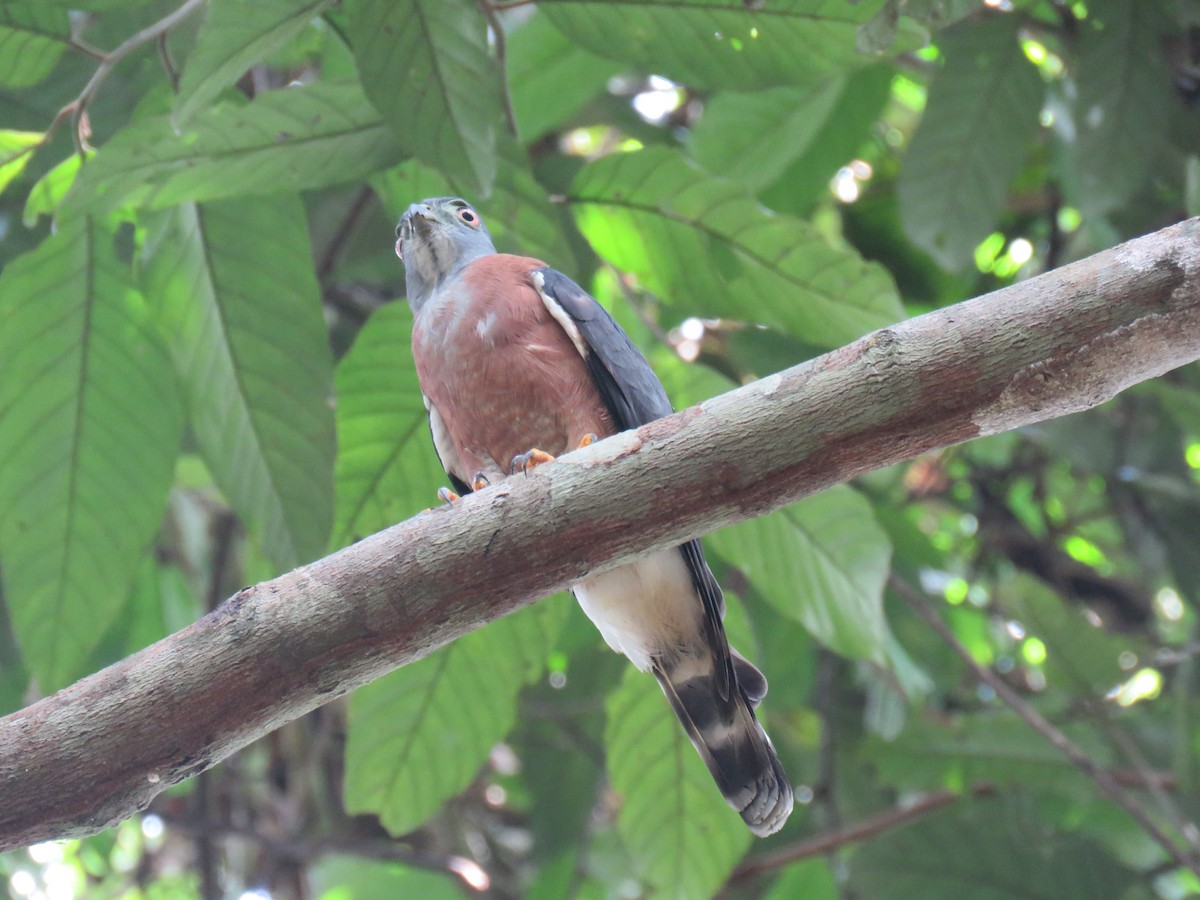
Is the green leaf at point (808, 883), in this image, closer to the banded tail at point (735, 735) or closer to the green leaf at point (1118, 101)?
the banded tail at point (735, 735)

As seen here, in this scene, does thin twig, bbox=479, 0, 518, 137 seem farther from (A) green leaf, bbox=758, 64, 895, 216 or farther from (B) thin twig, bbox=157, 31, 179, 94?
(A) green leaf, bbox=758, 64, 895, 216

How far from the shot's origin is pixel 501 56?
10.6 feet

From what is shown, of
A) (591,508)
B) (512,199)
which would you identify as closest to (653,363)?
(512,199)

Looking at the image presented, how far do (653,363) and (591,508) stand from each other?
1.40 meters

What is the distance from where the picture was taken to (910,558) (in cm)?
453

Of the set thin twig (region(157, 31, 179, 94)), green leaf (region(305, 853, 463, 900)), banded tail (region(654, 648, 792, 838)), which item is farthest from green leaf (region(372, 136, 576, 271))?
green leaf (region(305, 853, 463, 900))

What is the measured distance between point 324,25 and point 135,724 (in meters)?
2.23

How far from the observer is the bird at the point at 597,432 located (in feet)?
10.0

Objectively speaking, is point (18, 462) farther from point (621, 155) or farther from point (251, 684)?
point (621, 155)

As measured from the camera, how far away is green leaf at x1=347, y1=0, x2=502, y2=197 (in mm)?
→ 2738

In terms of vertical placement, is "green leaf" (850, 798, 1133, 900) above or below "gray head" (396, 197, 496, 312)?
below

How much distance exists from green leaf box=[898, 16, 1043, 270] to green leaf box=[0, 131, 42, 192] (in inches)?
108

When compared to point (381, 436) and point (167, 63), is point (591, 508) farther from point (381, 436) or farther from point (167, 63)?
point (167, 63)

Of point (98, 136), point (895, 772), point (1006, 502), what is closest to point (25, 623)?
point (98, 136)
